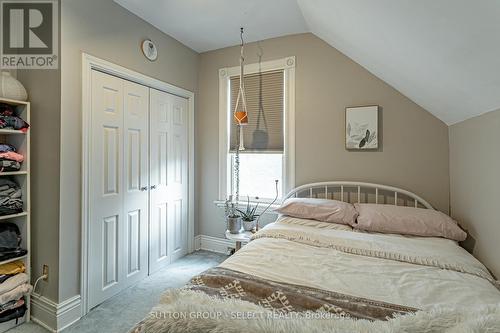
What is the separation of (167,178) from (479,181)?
9.16 ft

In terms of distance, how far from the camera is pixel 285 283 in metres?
1.34

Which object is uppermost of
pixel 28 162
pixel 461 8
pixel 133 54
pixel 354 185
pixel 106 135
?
pixel 133 54

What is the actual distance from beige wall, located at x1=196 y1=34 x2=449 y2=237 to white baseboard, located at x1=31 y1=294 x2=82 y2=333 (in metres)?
1.72

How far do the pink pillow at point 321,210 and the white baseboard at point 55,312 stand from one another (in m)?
1.85

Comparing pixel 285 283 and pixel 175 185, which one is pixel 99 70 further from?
pixel 285 283

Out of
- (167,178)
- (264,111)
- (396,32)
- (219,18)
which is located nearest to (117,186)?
(167,178)

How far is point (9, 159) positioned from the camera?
194 cm

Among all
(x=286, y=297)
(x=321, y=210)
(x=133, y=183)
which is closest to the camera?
(x=286, y=297)

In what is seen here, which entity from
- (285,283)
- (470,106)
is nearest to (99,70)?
(285,283)

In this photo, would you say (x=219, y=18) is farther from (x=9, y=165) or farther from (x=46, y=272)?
(x=46, y=272)

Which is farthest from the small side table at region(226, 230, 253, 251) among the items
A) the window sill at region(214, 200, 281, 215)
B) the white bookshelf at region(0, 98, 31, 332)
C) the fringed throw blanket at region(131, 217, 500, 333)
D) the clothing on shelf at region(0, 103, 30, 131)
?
the clothing on shelf at region(0, 103, 30, 131)

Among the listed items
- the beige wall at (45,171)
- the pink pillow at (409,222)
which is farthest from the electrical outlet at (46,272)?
the pink pillow at (409,222)

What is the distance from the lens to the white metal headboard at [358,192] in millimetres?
2480

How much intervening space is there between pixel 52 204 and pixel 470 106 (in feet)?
10.0
